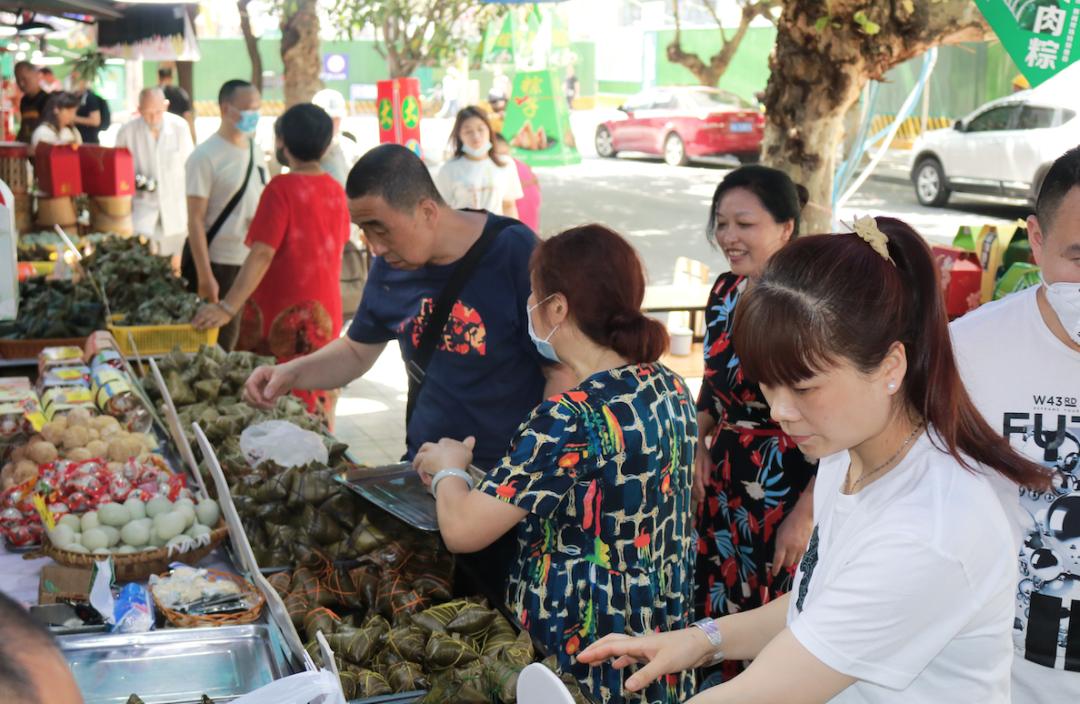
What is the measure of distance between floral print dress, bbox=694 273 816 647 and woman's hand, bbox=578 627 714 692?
1628mm

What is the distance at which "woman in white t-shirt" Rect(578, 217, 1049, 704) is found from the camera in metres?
1.54

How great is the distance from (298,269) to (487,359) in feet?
7.79

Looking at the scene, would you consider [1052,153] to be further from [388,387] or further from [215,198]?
[215,198]

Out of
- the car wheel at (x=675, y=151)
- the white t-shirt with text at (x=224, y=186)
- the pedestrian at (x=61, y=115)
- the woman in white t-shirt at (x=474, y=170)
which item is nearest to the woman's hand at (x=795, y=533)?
the white t-shirt with text at (x=224, y=186)

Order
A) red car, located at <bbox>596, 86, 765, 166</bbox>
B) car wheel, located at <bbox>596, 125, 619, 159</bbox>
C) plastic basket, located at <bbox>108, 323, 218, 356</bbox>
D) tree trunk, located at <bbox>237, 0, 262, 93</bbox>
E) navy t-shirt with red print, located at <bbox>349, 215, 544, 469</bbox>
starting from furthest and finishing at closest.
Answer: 1. car wheel, located at <bbox>596, 125, 619, 159</bbox>
2. red car, located at <bbox>596, 86, 765, 166</bbox>
3. tree trunk, located at <bbox>237, 0, 262, 93</bbox>
4. plastic basket, located at <bbox>108, 323, 218, 356</bbox>
5. navy t-shirt with red print, located at <bbox>349, 215, 544, 469</bbox>

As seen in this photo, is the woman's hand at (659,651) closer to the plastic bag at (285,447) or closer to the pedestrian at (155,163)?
the plastic bag at (285,447)

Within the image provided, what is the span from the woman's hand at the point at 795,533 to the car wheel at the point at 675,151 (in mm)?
20534

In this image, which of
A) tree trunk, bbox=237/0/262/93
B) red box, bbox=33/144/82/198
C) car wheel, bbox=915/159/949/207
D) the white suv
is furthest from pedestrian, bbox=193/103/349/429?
car wheel, bbox=915/159/949/207

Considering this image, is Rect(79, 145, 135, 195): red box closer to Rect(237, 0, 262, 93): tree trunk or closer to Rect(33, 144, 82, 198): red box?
Rect(33, 144, 82, 198): red box

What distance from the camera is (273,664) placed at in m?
2.56

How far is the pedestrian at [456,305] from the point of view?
3.30m

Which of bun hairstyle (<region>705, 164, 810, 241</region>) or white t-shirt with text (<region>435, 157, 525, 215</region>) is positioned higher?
bun hairstyle (<region>705, 164, 810, 241</region>)

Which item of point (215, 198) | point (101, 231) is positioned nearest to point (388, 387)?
point (215, 198)

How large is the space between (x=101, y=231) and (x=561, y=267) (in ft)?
28.2
